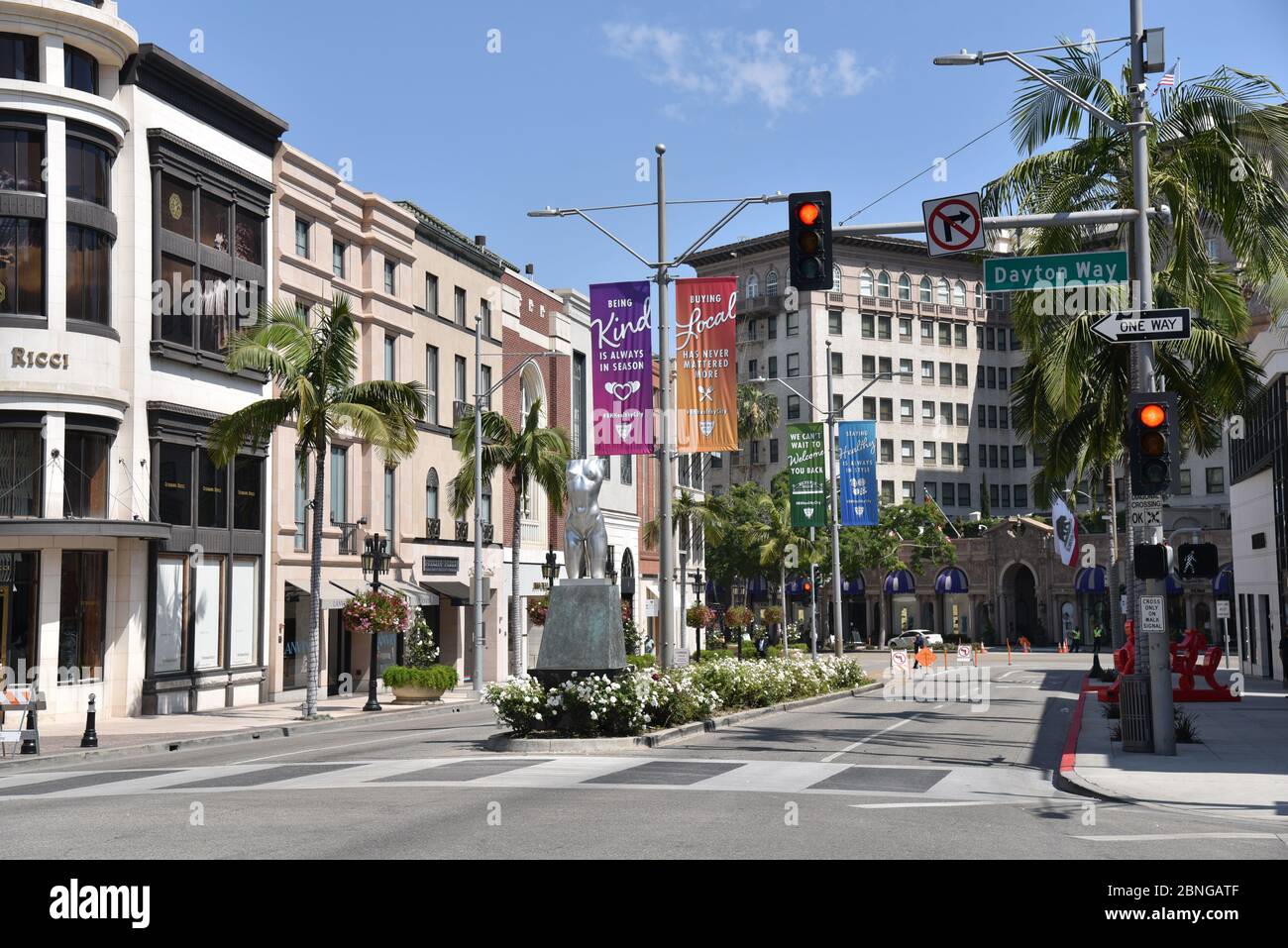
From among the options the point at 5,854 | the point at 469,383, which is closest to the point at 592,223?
the point at 5,854

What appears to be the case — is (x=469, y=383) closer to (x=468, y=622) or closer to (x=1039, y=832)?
(x=468, y=622)

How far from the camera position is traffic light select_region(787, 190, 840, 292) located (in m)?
17.5

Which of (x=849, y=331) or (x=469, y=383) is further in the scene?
(x=849, y=331)

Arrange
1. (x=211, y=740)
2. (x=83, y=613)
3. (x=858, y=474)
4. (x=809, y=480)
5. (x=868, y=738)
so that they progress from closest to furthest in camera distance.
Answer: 1. (x=868, y=738)
2. (x=211, y=740)
3. (x=83, y=613)
4. (x=809, y=480)
5. (x=858, y=474)

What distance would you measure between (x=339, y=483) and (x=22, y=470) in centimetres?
1335

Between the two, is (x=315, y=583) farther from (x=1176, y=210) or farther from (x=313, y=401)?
(x=1176, y=210)

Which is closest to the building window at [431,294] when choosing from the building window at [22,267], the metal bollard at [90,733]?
the building window at [22,267]

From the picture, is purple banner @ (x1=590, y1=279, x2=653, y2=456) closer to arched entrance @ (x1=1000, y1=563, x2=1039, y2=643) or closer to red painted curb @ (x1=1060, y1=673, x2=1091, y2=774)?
red painted curb @ (x1=1060, y1=673, x2=1091, y2=774)

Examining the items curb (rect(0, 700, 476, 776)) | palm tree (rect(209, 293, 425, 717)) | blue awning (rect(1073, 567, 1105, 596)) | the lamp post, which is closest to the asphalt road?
curb (rect(0, 700, 476, 776))

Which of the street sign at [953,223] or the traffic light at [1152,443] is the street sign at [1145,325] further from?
the street sign at [953,223]

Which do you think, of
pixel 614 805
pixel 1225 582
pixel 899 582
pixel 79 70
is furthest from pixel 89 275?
pixel 899 582

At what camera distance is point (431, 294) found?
161ft

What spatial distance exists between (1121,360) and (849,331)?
78.9m

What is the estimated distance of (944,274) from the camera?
110125mm
